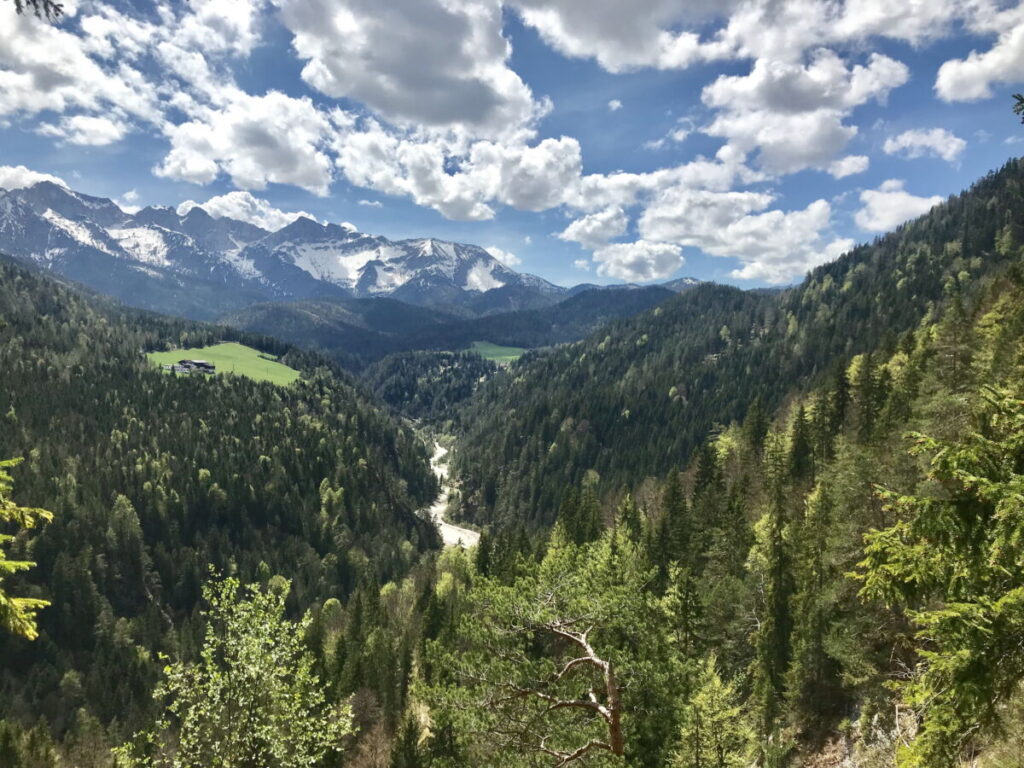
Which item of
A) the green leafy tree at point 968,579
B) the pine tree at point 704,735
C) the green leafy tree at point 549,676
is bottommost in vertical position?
the pine tree at point 704,735

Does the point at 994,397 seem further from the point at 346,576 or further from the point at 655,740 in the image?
the point at 346,576

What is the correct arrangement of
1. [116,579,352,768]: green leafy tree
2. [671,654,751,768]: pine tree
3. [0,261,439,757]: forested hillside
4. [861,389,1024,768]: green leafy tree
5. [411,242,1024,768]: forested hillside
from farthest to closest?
[0,261,439,757]: forested hillside < [671,654,751,768]: pine tree < [116,579,352,768]: green leafy tree < [411,242,1024,768]: forested hillside < [861,389,1024,768]: green leafy tree

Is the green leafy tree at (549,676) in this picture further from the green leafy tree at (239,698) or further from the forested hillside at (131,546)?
the forested hillside at (131,546)

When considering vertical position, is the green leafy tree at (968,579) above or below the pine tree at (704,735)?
above

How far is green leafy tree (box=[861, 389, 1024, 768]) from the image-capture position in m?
7.93

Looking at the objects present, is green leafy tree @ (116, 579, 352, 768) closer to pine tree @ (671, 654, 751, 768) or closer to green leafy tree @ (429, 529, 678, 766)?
green leafy tree @ (429, 529, 678, 766)

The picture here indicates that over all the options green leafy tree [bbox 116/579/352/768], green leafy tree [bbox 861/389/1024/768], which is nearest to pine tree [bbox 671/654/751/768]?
green leafy tree [bbox 116/579/352/768]

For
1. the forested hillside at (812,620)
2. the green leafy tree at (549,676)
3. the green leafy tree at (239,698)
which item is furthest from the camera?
the green leafy tree at (239,698)

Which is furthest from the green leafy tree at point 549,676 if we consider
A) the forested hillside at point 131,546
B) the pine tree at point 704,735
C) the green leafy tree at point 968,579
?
the forested hillside at point 131,546

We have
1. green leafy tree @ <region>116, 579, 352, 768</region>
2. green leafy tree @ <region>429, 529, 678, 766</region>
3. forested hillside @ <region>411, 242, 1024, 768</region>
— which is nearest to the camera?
forested hillside @ <region>411, 242, 1024, 768</region>

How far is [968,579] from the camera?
8.44 meters

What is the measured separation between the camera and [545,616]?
54.2 ft

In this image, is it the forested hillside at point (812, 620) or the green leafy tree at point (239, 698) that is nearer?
the forested hillside at point (812, 620)

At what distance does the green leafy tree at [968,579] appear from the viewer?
7.93 m
